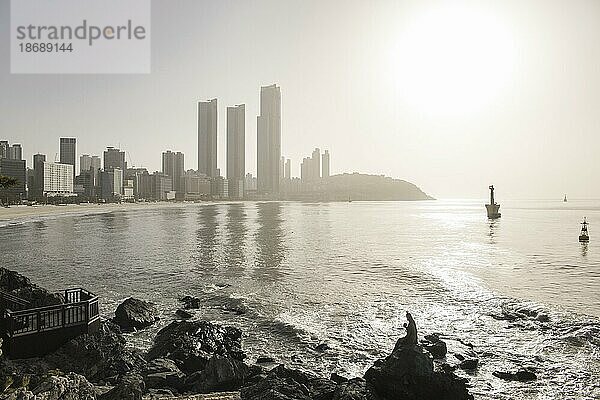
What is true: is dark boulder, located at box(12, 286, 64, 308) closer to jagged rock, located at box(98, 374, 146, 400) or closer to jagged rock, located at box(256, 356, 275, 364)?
jagged rock, located at box(98, 374, 146, 400)

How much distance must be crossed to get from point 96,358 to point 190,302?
10584 mm

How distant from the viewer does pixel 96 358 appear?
48.1ft

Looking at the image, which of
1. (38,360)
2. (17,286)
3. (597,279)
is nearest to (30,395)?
(38,360)

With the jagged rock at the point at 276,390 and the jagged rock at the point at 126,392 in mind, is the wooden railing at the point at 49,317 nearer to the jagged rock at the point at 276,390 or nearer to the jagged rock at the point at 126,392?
the jagged rock at the point at 126,392

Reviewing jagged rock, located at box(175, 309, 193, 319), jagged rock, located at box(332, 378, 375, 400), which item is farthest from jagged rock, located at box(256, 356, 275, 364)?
jagged rock, located at box(175, 309, 193, 319)

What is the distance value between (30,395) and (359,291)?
22.4 meters

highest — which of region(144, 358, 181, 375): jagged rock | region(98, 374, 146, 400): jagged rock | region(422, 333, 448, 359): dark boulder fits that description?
region(98, 374, 146, 400): jagged rock

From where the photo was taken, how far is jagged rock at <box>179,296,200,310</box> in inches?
973

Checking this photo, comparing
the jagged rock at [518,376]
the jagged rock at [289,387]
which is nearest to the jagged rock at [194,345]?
the jagged rock at [289,387]

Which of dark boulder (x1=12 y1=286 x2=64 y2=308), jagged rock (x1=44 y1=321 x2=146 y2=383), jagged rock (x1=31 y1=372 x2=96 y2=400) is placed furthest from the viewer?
dark boulder (x1=12 y1=286 x2=64 y2=308)

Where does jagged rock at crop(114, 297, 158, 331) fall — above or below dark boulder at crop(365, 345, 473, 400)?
below

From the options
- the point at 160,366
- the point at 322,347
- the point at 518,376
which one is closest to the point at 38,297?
the point at 160,366

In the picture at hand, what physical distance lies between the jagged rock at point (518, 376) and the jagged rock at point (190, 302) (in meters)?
15.9

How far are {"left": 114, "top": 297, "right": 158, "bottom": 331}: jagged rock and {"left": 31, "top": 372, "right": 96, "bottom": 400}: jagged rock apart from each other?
994 centimetres
